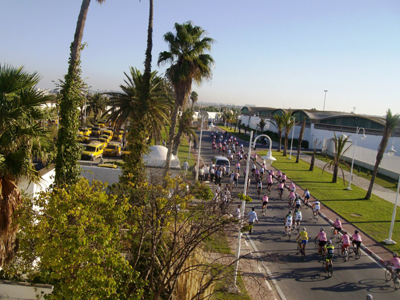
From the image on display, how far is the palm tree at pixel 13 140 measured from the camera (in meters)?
7.43

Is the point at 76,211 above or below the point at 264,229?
above

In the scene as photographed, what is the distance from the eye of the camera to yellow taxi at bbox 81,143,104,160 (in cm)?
3073

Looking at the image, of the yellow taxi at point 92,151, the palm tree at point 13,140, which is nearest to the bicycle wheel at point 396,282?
the palm tree at point 13,140

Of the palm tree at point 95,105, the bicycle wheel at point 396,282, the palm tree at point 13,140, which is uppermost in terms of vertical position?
the palm tree at point 95,105

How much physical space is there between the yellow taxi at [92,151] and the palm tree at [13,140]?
908 inches

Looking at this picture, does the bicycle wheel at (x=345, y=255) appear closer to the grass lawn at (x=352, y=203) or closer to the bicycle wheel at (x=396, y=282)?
the bicycle wheel at (x=396, y=282)

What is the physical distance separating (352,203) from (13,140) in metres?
22.2

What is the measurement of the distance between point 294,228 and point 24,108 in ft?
46.7

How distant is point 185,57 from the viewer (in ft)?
58.5

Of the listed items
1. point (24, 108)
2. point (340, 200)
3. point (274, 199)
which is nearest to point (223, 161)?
point (274, 199)

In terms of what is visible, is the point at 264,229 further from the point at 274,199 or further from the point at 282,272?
the point at 274,199

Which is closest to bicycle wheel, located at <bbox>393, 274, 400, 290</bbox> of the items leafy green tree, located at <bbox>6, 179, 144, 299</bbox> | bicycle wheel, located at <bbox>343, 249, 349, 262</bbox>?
bicycle wheel, located at <bbox>343, 249, 349, 262</bbox>

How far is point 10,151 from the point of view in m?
7.52

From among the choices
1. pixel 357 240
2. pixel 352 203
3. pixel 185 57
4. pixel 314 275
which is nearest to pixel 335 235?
pixel 357 240
